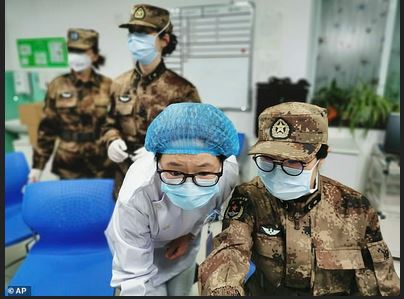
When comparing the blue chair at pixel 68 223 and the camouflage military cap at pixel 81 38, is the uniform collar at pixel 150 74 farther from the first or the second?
the blue chair at pixel 68 223

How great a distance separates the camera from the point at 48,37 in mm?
1288

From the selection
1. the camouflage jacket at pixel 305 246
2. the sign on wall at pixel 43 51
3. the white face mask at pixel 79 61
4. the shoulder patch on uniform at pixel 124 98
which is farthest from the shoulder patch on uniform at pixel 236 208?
the white face mask at pixel 79 61

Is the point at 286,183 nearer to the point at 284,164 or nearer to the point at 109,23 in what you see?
the point at 284,164

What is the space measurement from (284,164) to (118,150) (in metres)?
0.76

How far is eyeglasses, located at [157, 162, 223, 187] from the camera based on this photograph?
797 millimetres

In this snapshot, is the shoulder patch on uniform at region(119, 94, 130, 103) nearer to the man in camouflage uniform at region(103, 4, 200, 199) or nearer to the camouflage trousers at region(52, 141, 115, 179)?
the man in camouflage uniform at region(103, 4, 200, 199)

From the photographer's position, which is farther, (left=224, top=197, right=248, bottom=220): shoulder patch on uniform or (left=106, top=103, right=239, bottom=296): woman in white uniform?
(left=224, top=197, right=248, bottom=220): shoulder patch on uniform

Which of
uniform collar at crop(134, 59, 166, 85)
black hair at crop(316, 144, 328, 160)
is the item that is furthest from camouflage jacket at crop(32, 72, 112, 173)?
black hair at crop(316, 144, 328, 160)

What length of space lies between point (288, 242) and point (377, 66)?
2462mm

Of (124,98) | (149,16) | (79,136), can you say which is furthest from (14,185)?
A: (149,16)

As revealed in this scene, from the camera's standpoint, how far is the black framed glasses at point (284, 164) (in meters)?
0.81

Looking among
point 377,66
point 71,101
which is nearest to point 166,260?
point 71,101

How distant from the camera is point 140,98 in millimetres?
1283

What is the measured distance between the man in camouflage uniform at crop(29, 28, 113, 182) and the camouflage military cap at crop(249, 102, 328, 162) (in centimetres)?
120
